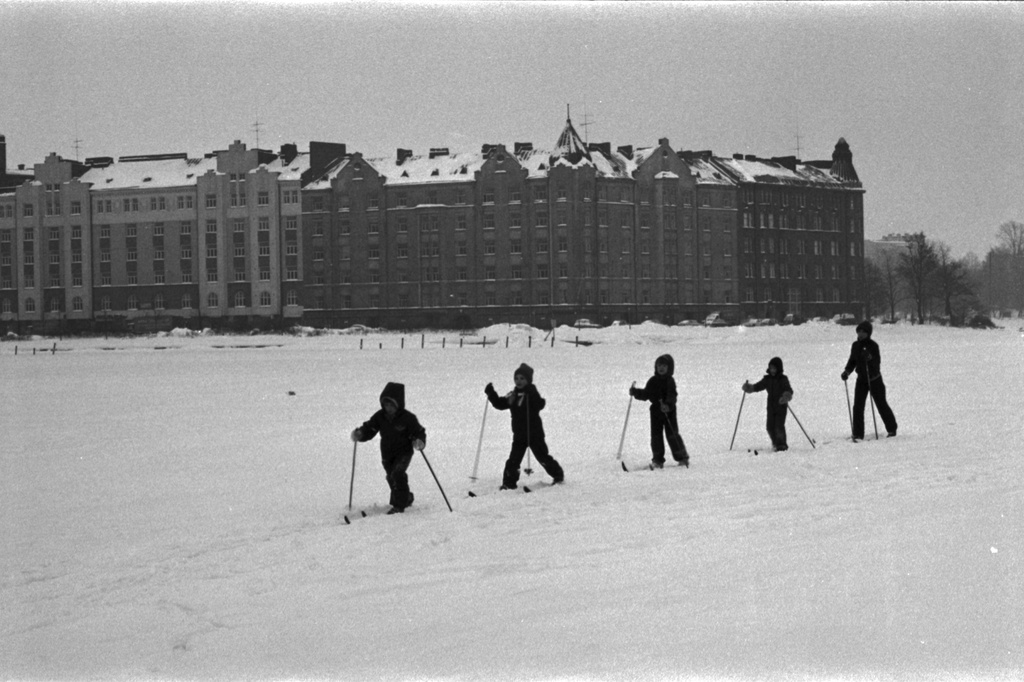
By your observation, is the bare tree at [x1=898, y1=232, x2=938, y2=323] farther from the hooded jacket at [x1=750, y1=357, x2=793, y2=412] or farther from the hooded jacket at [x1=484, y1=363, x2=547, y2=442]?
the hooded jacket at [x1=484, y1=363, x2=547, y2=442]

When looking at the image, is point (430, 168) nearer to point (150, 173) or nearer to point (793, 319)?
point (150, 173)

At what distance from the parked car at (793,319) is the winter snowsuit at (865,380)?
6035 centimetres

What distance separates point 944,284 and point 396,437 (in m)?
57.1

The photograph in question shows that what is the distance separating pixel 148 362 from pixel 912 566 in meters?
38.0

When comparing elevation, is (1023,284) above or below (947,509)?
above

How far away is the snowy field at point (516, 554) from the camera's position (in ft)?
23.3

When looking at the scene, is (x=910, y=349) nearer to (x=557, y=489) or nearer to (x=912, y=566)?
(x=557, y=489)

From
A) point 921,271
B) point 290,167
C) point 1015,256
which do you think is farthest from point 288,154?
point 1015,256

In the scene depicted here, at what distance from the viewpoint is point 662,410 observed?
47.1ft

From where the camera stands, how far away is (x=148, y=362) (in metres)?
42.8

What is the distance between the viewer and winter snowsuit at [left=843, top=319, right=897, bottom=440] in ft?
55.0

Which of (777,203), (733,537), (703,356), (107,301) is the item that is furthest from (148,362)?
(777,203)

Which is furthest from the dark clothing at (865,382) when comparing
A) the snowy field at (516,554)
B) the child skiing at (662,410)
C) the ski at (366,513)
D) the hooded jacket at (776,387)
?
the ski at (366,513)

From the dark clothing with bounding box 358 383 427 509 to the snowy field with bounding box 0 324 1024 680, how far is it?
0.49 metres
